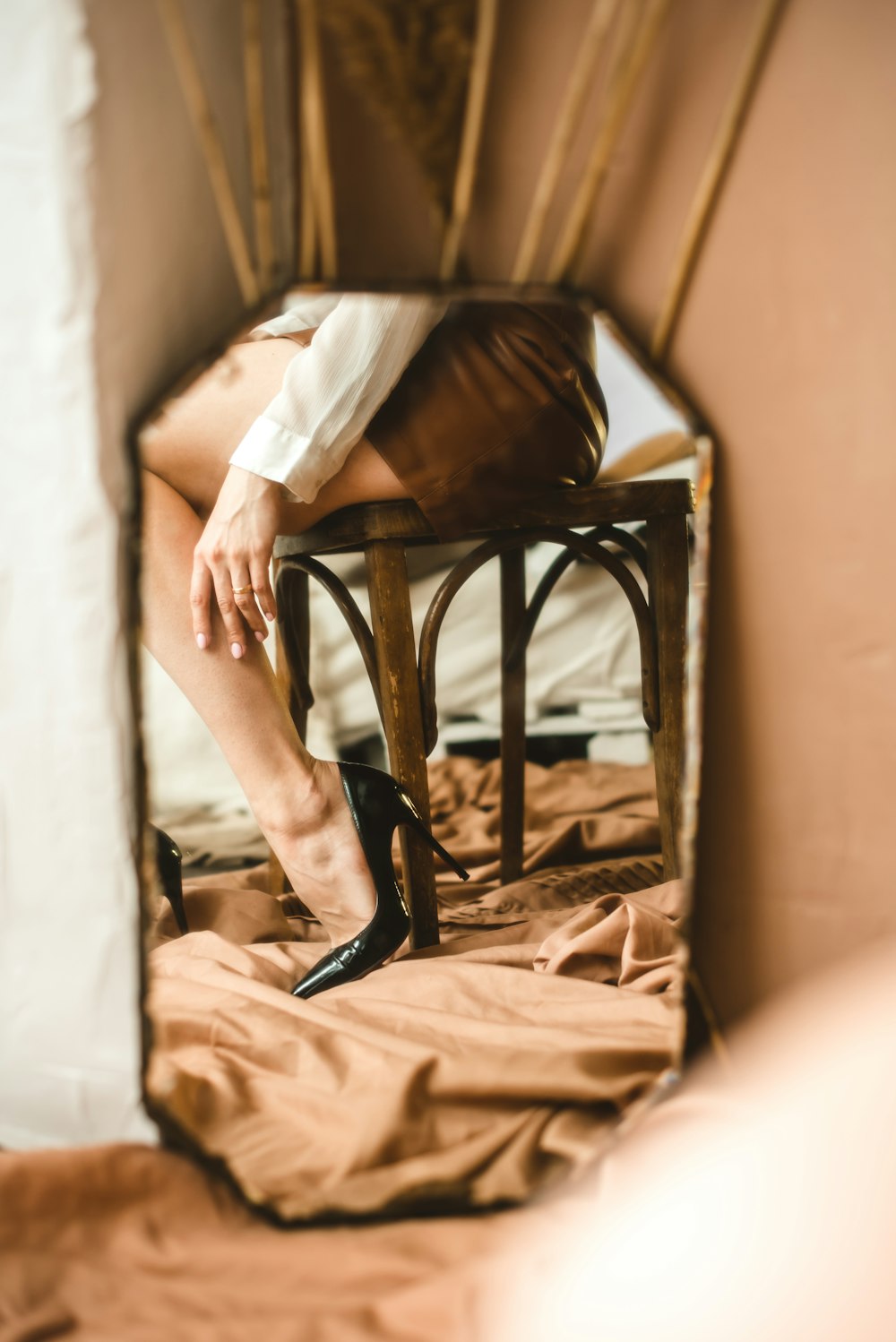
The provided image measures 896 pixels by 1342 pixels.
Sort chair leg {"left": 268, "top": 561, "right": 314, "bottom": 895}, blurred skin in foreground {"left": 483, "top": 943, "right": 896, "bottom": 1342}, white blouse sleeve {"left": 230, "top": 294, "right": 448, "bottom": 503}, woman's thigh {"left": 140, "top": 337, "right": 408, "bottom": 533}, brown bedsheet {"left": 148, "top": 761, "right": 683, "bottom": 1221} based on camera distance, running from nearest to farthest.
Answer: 1. blurred skin in foreground {"left": 483, "top": 943, "right": 896, "bottom": 1342}
2. brown bedsheet {"left": 148, "top": 761, "right": 683, "bottom": 1221}
3. white blouse sleeve {"left": 230, "top": 294, "right": 448, "bottom": 503}
4. woman's thigh {"left": 140, "top": 337, "right": 408, "bottom": 533}
5. chair leg {"left": 268, "top": 561, "right": 314, "bottom": 895}

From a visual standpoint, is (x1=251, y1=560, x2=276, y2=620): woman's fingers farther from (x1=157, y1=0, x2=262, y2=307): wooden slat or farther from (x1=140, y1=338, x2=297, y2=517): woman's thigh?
(x1=157, y1=0, x2=262, y2=307): wooden slat

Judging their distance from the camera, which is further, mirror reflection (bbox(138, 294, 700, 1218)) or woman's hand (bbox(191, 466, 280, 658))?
woman's hand (bbox(191, 466, 280, 658))

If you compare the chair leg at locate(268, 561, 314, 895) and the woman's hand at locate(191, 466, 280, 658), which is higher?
the woman's hand at locate(191, 466, 280, 658)

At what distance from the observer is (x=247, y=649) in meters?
0.75

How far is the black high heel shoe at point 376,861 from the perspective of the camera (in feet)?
2.47

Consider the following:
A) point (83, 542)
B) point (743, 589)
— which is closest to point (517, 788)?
point (743, 589)

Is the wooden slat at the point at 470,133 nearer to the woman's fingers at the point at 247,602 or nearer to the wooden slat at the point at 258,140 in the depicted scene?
the wooden slat at the point at 258,140

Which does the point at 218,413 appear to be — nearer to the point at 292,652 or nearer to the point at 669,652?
the point at 292,652

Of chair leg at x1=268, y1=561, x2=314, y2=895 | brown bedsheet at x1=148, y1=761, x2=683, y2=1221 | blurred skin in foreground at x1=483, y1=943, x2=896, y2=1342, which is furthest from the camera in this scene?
chair leg at x1=268, y1=561, x2=314, y2=895

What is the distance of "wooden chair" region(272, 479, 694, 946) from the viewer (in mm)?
802

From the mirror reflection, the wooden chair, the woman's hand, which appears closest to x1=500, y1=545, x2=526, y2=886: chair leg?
the mirror reflection

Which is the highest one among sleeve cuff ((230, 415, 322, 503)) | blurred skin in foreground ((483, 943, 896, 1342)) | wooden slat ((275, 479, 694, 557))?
sleeve cuff ((230, 415, 322, 503))

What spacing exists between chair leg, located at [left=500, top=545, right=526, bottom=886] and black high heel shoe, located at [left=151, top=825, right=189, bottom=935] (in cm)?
40

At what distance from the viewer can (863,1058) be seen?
46cm
